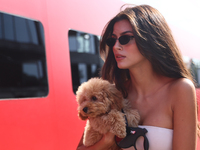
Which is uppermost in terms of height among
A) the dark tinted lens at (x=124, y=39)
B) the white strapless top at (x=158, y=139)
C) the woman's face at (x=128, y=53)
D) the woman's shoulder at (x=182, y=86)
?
the dark tinted lens at (x=124, y=39)

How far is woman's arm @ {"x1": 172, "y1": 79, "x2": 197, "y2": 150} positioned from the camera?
172 cm

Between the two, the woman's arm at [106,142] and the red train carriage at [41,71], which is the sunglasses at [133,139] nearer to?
the woman's arm at [106,142]

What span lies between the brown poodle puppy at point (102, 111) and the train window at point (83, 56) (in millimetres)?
1298

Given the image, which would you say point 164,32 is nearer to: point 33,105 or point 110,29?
point 110,29

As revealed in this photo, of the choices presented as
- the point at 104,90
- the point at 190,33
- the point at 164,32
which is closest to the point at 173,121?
the point at 104,90

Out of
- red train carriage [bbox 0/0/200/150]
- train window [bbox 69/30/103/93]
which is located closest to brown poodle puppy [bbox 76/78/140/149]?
red train carriage [bbox 0/0/200/150]

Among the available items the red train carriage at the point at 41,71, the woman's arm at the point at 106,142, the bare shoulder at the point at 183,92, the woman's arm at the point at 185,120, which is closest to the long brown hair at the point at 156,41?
the bare shoulder at the point at 183,92

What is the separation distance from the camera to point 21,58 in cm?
264

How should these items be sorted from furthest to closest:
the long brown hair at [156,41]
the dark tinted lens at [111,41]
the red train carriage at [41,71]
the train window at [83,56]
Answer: the train window at [83,56]
the red train carriage at [41,71]
the dark tinted lens at [111,41]
the long brown hair at [156,41]

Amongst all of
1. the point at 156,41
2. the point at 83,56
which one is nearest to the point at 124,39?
the point at 156,41

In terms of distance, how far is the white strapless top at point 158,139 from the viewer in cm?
178

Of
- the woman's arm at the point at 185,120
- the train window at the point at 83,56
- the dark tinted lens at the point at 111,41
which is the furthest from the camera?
the train window at the point at 83,56

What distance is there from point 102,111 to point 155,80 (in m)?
0.63

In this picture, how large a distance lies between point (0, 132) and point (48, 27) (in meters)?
1.39
